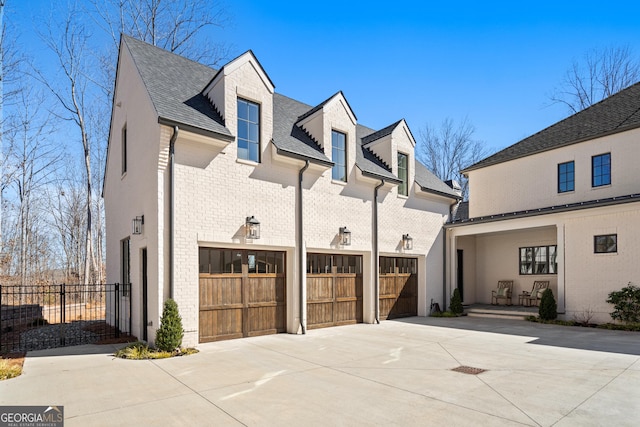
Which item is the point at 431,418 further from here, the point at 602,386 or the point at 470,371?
the point at 602,386

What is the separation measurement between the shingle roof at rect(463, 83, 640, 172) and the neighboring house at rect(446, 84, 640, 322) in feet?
0.13

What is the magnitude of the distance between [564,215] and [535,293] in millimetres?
4088

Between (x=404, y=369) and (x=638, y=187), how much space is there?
38.9 ft

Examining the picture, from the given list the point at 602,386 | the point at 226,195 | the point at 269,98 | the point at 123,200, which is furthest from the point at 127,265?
the point at 602,386

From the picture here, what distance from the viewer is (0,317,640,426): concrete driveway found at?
4832mm

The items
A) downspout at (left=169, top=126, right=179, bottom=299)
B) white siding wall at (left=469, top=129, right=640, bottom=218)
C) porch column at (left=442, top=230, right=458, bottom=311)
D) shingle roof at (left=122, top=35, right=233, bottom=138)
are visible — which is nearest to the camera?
downspout at (left=169, top=126, right=179, bottom=299)

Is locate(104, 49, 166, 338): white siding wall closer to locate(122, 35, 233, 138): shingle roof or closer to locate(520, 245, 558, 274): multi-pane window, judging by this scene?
locate(122, 35, 233, 138): shingle roof

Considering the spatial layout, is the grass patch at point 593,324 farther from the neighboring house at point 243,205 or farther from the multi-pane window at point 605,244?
the neighboring house at point 243,205

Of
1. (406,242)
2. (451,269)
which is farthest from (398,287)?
(451,269)

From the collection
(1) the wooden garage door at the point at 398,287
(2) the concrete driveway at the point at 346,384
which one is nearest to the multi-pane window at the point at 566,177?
(1) the wooden garage door at the point at 398,287

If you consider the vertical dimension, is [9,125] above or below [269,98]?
above

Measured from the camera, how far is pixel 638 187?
13320 mm

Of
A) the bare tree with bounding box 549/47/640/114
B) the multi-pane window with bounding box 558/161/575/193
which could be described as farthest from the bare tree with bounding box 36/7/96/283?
the bare tree with bounding box 549/47/640/114

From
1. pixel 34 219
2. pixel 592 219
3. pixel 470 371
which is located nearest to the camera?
pixel 470 371
